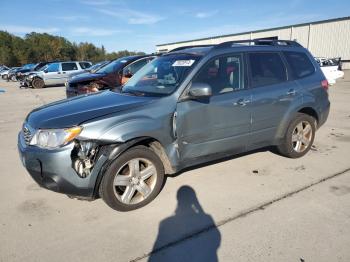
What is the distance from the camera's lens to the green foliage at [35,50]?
73369 millimetres

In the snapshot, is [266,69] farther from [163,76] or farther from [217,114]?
[163,76]

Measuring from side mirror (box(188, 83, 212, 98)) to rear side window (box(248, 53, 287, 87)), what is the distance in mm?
1037

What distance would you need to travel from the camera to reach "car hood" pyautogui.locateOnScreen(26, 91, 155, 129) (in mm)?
3371

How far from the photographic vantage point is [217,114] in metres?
4.08

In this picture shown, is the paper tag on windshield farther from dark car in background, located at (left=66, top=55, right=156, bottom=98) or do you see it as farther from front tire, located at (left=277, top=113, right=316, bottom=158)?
dark car in background, located at (left=66, top=55, right=156, bottom=98)

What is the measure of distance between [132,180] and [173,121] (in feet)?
2.75

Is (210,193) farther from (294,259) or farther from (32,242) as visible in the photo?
(32,242)

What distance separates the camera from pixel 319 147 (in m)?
5.85

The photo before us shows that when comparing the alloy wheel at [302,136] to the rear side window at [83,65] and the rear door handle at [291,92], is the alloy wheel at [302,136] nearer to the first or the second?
the rear door handle at [291,92]

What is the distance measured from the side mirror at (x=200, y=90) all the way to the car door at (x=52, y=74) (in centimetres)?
2095

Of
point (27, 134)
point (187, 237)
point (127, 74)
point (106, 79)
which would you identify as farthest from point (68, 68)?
point (187, 237)

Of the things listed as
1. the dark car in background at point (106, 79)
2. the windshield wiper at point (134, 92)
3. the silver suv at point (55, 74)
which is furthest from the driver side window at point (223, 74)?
the silver suv at point (55, 74)


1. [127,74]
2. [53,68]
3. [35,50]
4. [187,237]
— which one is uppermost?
[35,50]

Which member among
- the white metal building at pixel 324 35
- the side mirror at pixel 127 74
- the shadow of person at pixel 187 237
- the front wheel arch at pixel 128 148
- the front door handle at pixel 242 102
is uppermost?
the white metal building at pixel 324 35
